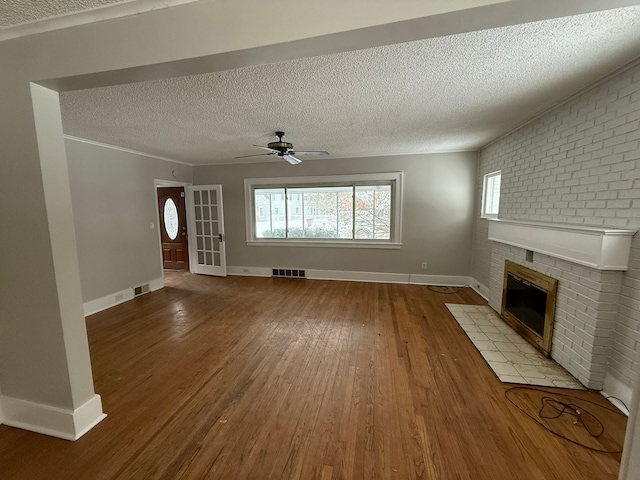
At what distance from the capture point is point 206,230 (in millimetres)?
5676

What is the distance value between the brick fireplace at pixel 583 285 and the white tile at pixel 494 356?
44 cm

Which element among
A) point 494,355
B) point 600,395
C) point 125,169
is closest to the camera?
point 600,395

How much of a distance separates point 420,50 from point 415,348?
261 centimetres

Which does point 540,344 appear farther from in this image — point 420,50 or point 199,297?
point 199,297

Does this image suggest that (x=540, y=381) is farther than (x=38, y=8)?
Yes

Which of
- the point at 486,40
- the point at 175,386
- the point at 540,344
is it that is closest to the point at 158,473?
the point at 175,386

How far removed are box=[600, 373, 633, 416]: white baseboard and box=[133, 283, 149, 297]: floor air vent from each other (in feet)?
19.1

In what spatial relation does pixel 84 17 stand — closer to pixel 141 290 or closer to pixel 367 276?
pixel 141 290

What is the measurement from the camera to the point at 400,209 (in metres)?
4.85

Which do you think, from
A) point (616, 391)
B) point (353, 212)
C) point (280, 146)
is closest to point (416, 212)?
point (353, 212)

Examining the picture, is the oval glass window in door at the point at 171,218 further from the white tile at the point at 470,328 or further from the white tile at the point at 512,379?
the white tile at the point at 512,379

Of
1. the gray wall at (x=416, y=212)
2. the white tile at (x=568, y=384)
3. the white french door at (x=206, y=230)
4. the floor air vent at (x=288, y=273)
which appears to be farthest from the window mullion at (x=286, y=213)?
the white tile at (x=568, y=384)

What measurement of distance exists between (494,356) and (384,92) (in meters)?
2.70

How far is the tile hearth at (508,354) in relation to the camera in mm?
2182
